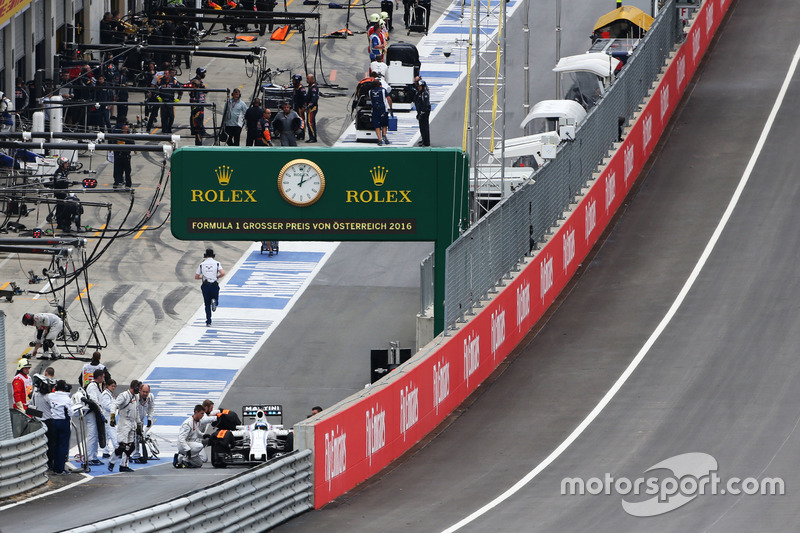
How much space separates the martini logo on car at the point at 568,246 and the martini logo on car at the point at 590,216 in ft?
3.11

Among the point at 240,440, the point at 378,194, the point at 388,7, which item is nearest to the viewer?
the point at 240,440

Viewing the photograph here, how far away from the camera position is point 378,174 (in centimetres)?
2617

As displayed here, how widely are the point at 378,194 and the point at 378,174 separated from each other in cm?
32

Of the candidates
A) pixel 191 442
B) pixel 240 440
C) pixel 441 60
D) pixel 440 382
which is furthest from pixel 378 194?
pixel 441 60

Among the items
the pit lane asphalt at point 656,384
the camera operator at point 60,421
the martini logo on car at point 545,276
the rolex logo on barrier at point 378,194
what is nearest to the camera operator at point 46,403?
the camera operator at point 60,421

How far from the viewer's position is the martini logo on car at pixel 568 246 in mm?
30172

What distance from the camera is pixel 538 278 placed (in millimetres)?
28641

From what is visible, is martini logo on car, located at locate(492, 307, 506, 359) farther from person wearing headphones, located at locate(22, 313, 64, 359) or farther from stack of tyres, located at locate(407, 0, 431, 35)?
stack of tyres, located at locate(407, 0, 431, 35)

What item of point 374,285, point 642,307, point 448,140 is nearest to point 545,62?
point 448,140

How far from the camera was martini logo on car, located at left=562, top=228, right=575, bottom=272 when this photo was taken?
1188 inches

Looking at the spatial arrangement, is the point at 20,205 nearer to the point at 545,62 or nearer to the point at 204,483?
the point at 204,483

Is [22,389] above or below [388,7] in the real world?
below

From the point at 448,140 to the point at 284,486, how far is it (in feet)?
75.9

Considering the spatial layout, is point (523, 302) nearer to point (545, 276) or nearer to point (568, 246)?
point (545, 276)
